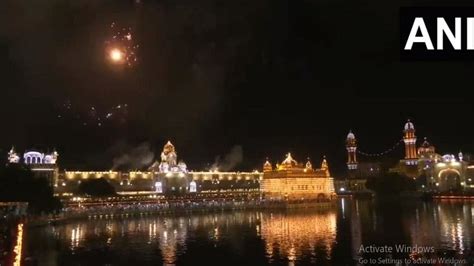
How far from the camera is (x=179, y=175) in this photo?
84.1m

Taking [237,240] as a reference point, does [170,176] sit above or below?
above

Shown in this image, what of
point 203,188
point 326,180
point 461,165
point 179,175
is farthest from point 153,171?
point 461,165

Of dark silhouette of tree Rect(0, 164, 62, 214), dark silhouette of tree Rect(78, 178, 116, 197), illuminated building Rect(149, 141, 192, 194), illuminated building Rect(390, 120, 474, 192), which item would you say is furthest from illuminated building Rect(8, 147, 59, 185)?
illuminated building Rect(390, 120, 474, 192)

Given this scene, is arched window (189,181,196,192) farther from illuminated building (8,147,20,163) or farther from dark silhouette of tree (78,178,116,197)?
illuminated building (8,147,20,163)

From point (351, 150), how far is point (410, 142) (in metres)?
18.3

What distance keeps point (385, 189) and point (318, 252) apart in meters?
73.7

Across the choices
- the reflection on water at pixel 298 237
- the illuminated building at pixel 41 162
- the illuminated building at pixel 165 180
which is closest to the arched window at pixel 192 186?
the illuminated building at pixel 165 180

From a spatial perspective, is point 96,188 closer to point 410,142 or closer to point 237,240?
point 237,240

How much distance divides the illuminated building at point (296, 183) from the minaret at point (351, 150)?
2131 inches

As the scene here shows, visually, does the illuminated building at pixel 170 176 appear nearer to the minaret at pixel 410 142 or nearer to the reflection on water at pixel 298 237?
the reflection on water at pixel 298 237

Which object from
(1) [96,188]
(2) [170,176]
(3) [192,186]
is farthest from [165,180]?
(1) [96,188]

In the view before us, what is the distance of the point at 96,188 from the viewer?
2729 inches

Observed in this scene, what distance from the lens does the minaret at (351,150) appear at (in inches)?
5022

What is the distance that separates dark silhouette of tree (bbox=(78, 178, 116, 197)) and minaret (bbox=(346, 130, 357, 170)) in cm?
7146
